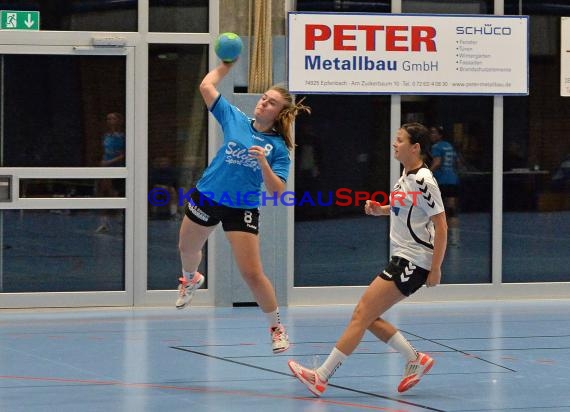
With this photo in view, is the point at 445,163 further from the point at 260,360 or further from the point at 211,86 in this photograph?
the point at 211,86

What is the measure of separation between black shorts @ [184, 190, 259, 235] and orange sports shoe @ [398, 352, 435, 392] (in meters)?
1.53

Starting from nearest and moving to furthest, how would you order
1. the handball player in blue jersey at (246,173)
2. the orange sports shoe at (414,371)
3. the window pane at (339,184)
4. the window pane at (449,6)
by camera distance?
the orange sports shoe at (414,371)
the handball player in blue jersey at (246,173)
the window pane at (339,184)
the window pane at (449,6)

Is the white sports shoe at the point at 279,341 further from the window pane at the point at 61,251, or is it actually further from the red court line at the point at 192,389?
the window pane at the point at 61,251

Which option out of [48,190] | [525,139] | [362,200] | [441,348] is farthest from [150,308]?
[525,139]

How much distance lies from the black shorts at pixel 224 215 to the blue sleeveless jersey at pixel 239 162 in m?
0.05

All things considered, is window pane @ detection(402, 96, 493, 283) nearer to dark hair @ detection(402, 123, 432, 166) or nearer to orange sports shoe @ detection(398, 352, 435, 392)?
dark hair @ detection(402, 123, 432, 166)

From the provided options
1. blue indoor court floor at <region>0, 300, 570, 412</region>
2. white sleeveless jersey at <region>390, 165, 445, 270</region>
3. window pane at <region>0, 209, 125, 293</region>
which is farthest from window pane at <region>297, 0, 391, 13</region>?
white sleeveless jersey at <region>390, 165, 445, 270</region>

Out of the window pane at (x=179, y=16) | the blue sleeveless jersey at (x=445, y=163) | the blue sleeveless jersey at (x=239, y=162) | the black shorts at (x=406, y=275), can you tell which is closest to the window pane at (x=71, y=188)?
the window pane at (x=179, y=16)

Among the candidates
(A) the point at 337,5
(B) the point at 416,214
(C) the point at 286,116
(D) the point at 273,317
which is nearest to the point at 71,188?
(A) the point at 337,5

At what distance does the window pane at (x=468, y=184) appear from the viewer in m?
13.4

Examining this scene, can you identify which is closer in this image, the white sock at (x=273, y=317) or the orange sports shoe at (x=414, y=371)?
the orange sports shoe at (x=414, y=371)

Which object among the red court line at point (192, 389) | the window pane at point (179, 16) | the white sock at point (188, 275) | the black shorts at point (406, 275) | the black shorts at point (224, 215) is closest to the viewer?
the red court line at point (192, 389)

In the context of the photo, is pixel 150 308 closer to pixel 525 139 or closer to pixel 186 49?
pixel 186 49

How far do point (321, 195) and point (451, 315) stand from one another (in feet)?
6.54
